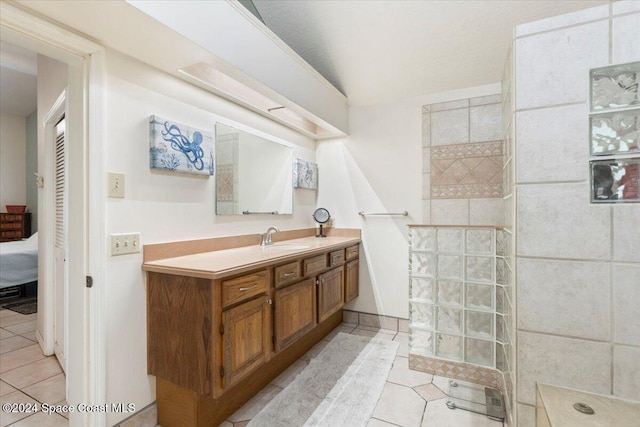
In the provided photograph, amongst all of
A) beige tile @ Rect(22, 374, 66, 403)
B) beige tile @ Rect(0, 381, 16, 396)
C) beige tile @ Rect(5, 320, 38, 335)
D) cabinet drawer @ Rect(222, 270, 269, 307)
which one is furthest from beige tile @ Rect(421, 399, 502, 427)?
beige tile @ Rect(5, 320, 38, 335)

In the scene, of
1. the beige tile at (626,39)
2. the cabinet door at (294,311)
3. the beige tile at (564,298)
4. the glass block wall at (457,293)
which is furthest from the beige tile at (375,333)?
the beige tile at (626,39)

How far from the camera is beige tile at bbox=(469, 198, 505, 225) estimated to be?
Result: 250cm

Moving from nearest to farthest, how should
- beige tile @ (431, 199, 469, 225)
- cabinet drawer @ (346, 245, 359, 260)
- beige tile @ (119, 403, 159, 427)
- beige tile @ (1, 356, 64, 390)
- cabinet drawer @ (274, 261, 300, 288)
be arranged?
beige tile @ (119, 403, 159, 427), cabinet drawer @ (274, 261, 300, 288), beige tile @ (1, 356, 64, 390), beige tile @ (431, 199, 469, 225), cabinet drawer @ (346, 245, 359, 260)

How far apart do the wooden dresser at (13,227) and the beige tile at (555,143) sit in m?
7.07

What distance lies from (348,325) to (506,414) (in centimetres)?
161

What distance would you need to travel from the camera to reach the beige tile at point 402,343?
251 cm

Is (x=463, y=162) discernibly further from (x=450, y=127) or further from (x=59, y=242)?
(x=59, y=242)

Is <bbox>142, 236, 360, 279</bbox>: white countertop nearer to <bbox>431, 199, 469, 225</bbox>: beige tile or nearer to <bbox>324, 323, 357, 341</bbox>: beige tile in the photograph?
<bbox>324, 323, 357, 341</bbox>: beige tile

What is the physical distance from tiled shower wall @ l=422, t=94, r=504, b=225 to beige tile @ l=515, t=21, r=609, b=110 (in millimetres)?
1412

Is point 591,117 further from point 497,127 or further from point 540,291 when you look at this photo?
point 497,127

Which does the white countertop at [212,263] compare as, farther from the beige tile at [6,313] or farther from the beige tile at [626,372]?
the beige tile at [6,313]

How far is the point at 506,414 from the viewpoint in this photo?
5.67 feet

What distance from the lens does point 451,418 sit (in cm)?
172

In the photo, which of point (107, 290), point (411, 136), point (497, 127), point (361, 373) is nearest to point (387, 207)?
point (411, 136)
